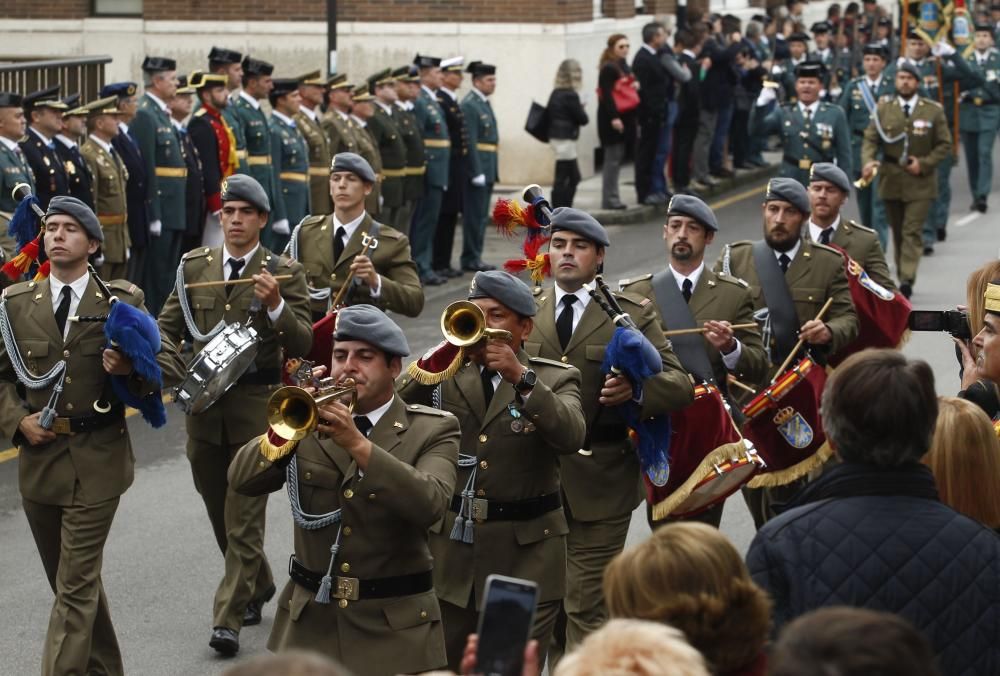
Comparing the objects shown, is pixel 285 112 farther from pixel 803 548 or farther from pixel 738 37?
pixel 803 548

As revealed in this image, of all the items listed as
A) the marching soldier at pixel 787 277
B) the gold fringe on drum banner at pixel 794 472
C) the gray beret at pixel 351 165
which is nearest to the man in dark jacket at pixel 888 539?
the gold fringe on drum banner at pixel 794 472

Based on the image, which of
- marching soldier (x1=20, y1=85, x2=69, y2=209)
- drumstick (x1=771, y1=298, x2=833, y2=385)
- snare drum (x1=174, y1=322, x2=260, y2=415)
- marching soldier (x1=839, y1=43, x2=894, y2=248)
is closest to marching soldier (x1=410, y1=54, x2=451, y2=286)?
marching soldier (x1=839, y1=43, x2=894, y2=248)

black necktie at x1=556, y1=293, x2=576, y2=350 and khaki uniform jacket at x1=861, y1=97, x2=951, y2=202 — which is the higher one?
black necktie at x1=556, y1=293, x2=576, y2=350

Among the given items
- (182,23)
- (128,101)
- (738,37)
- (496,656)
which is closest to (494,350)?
(496,656)

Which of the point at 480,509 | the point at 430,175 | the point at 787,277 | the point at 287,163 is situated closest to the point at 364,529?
the point at 480,509

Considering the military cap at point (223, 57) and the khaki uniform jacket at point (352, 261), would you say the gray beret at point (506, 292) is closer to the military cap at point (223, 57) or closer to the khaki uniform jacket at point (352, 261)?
the khaki uniform jacket at point (352, 261)

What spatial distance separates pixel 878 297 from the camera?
973cm

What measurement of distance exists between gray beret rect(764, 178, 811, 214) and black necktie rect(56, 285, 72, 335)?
373 cm

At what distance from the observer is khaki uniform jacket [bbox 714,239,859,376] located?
9.49 m

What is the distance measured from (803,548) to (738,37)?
929 inches

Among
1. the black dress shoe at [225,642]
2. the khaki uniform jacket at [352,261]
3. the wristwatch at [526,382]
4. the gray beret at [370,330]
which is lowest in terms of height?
the black dress shoe at [225,642]

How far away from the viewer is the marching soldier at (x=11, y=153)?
43.8ft

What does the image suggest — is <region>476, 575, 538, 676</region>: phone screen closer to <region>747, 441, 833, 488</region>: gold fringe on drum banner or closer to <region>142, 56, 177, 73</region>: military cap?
<region>747, 441, 833, 488</region>: gold fringe on drum banner

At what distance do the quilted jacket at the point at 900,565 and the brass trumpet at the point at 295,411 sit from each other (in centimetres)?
148
